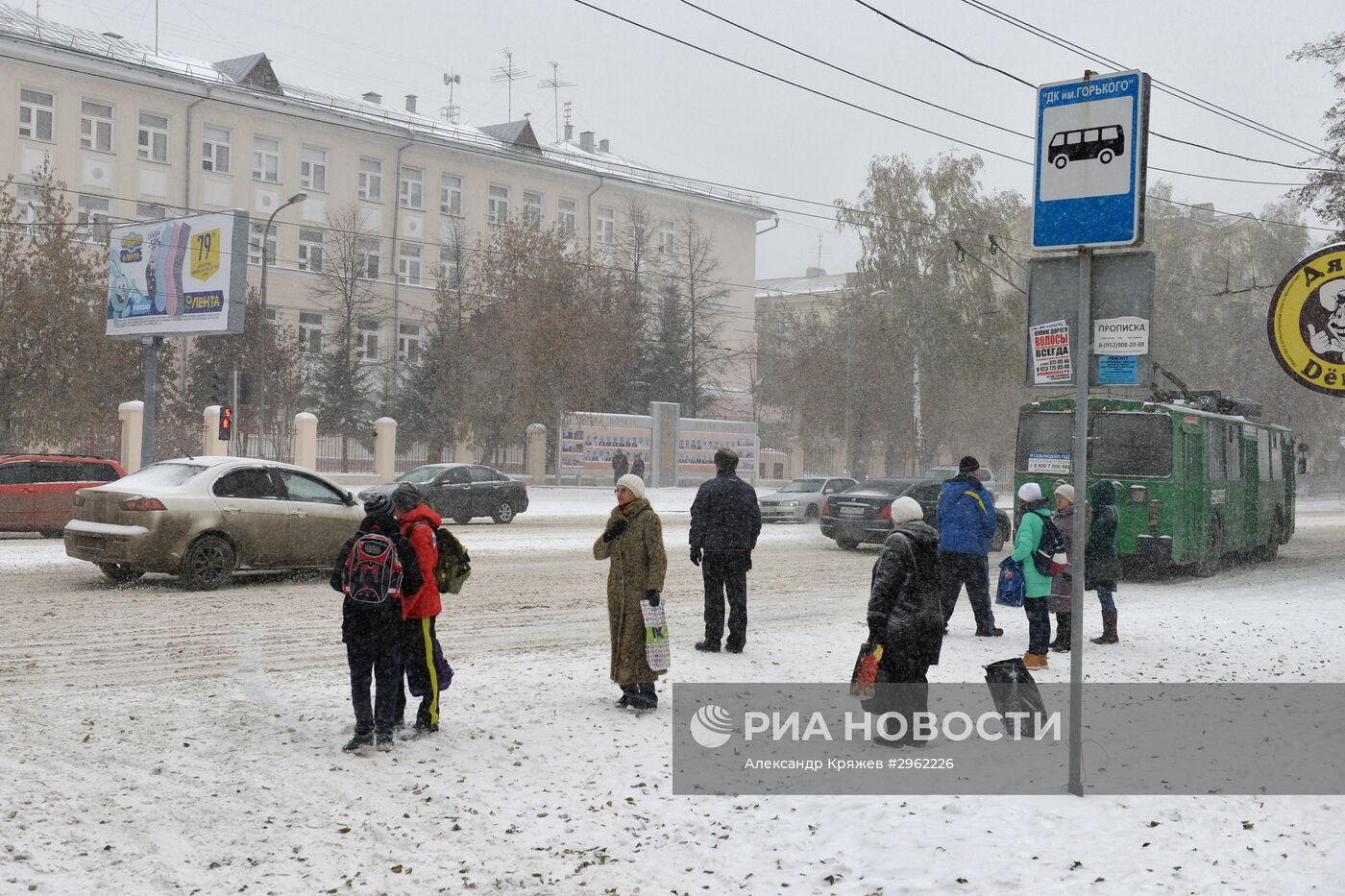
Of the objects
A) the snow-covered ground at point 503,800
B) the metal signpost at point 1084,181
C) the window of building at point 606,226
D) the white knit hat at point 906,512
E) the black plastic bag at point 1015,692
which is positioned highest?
the window of building at point 606,226

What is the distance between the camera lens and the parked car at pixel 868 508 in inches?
892

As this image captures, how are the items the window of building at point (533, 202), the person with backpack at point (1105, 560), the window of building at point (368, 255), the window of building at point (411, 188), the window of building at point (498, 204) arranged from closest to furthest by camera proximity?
the person with backpack at point (1105, 560) < the window of building at point (368, 255) < the window of building at point (411, 188) < the window of building at point (498, 204) < the window of building at point (533, 202)

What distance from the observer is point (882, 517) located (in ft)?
74.1

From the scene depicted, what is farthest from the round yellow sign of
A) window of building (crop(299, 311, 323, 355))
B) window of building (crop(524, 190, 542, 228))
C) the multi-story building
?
window of building (crop(524, 190, 542, 228))

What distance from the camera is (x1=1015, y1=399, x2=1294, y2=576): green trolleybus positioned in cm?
1800

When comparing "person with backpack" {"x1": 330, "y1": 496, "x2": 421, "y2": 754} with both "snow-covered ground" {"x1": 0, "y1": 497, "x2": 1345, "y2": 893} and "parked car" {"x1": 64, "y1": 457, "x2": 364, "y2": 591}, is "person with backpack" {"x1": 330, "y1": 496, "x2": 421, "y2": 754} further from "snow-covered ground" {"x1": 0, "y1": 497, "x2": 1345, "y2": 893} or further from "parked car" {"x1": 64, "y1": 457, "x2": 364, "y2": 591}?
"parked car" {"x1": 64, "y1": 457, "x2": 364, "y2": 591}

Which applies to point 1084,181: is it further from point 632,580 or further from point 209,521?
point 209,521

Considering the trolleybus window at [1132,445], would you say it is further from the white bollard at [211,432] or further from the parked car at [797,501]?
the white bollard at [211,432]

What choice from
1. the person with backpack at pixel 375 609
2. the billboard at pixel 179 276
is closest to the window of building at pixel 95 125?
the billboard at pixel 179 276

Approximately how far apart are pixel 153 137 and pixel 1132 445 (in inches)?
1691

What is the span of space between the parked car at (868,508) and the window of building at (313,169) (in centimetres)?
3736

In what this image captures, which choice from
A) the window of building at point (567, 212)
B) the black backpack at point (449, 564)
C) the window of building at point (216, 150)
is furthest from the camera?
the window of building at point (567, 212)

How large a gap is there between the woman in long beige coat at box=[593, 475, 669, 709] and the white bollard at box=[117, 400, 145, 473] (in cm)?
3149

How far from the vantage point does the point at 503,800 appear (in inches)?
250
